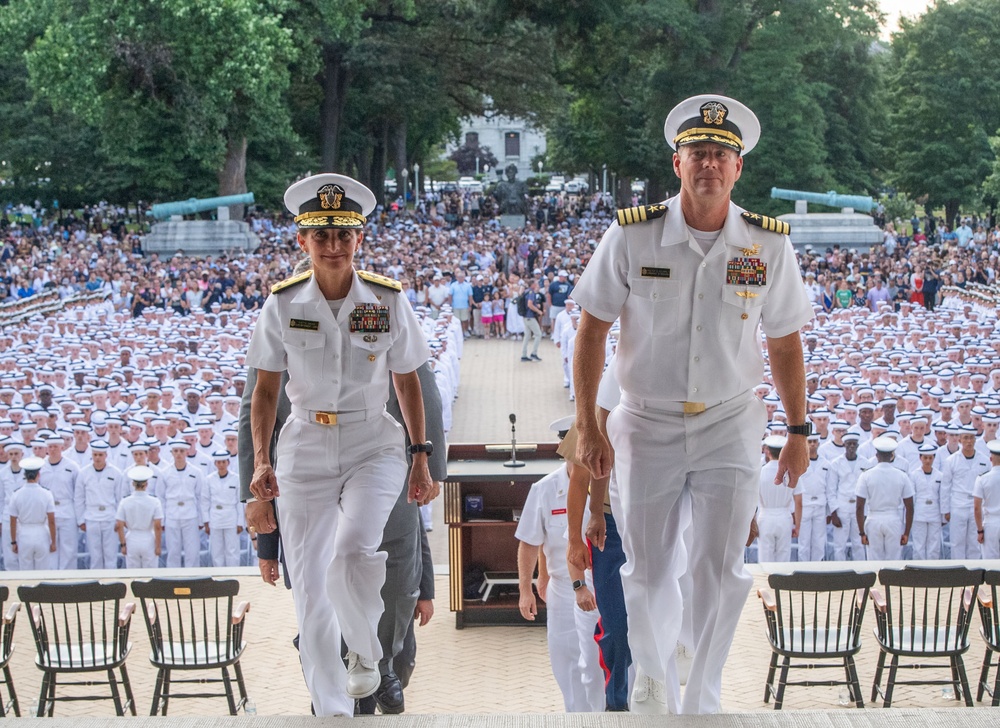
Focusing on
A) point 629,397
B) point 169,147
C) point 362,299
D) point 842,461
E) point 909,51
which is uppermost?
point 909,51

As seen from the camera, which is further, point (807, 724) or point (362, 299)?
point (362, 299)

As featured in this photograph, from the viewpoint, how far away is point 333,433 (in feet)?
14.4

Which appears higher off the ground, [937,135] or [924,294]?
[937,135]

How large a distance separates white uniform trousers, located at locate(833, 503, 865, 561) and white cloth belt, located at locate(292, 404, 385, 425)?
8.75 m

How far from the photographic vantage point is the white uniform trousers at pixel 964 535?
39.9ft

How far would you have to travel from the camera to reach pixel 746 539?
12.8 feet

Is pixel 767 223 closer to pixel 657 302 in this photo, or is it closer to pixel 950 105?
pixel 657 302

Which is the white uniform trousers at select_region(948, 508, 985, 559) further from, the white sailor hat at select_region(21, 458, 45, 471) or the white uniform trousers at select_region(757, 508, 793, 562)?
the white sailor hat at select_region(21, 458, 45, 471)

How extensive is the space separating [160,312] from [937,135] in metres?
37.1

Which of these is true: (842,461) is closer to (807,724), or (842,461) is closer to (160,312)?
(807,724)

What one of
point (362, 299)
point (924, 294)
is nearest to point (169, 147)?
point (924, 294)

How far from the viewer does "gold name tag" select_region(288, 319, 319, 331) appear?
4.42m

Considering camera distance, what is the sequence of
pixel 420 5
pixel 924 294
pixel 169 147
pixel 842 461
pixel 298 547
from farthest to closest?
pixel 420 5 < pixel 169 147 < pixel 924 294 < pixel 842 461 < pixel 298 547

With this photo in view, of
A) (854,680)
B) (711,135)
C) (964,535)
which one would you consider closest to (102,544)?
(854,680)
